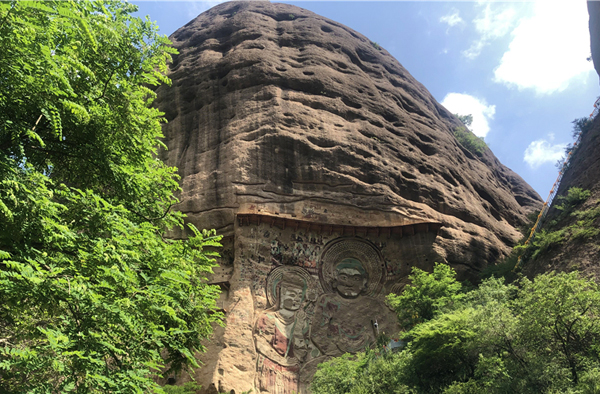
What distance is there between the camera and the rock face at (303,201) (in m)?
13.5

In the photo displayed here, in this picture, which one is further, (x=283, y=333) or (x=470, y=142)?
(x=470, y=142)

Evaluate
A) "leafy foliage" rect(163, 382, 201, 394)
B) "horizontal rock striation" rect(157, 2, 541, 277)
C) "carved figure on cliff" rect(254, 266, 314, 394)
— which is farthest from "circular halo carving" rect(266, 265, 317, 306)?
"leafy foliage" rect(163, 382, 201, 394)

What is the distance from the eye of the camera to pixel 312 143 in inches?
631

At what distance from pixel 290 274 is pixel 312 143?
5.15 m

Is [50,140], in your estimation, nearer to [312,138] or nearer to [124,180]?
[124,180]

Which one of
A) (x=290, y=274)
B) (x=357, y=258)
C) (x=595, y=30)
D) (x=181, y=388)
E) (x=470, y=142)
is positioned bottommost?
(x=181, y=388)

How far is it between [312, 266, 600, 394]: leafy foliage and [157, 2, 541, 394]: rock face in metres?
2.74

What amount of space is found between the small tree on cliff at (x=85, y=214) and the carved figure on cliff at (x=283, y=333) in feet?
23.5

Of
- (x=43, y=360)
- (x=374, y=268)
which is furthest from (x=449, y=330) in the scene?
(x=43, y=360)

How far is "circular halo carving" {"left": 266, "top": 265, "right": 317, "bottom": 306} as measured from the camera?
45.7 ft

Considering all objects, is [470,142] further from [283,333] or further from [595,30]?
[283,333]

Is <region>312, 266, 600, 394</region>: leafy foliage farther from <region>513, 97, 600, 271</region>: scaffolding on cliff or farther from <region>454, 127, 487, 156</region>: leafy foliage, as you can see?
<region>454, 127, 487, 156</region>: leafy foliage

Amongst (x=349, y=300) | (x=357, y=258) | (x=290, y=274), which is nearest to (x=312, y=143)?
(x=357, y=258)

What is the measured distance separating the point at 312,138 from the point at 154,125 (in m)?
10.4
